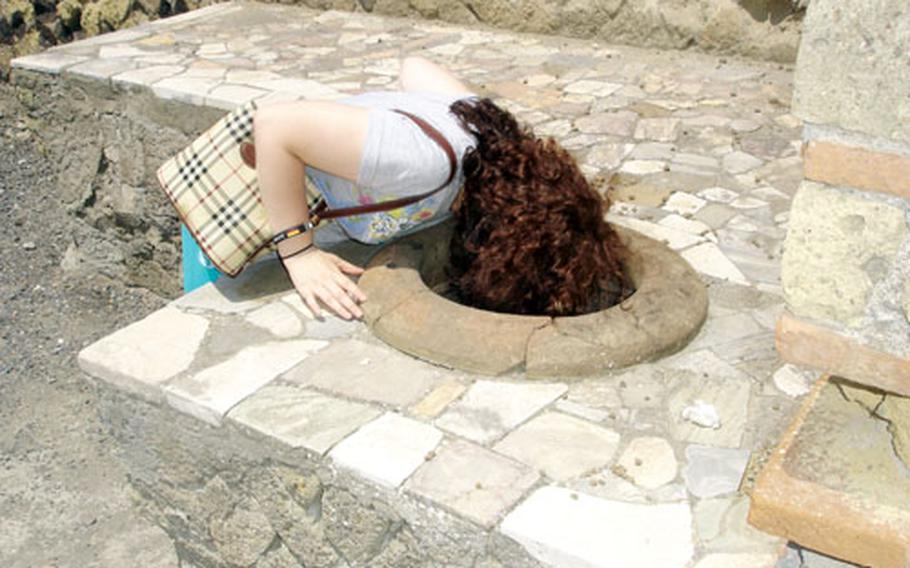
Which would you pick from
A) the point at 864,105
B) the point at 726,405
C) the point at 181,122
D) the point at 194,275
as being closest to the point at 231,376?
the point at 194,275

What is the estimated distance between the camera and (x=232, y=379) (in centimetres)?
290

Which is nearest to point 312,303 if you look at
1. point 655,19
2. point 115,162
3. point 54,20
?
point 115,162

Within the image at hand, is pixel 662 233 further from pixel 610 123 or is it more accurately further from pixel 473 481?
pixel 473 481

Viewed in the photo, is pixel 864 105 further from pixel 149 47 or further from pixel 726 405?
pixel 149 47

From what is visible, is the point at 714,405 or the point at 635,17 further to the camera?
the point at 635,17

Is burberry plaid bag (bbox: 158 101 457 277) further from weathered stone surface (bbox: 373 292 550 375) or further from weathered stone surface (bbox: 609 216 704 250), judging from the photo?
weathered stone surface (bbox: 609 216 704 250)

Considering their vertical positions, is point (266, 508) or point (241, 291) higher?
point (241, 291)

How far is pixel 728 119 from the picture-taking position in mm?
4859

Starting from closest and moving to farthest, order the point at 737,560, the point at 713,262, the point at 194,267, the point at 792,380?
the point at 737,560 → the point at 792,380 → the point at 713,262 → the point at 194,267

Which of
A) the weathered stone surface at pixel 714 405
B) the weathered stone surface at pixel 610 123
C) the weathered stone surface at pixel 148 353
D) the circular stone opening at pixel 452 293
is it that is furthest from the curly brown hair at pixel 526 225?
the weathered stone surface at pixel 610 123

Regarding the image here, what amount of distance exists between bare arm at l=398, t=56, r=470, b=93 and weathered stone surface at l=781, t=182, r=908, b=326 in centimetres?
187

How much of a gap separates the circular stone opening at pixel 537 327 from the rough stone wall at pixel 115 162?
8.10ft

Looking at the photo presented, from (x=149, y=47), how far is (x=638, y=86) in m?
2.91

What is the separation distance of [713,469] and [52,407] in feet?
11.4
